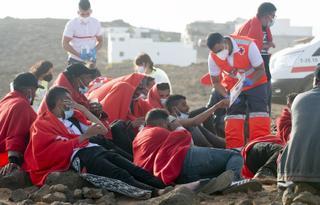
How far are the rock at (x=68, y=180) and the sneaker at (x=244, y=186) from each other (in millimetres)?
1303

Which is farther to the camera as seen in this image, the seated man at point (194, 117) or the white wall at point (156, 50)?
the white wall at point (156, 50)

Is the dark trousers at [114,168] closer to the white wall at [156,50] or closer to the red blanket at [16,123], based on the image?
the red blanket at [16,123]

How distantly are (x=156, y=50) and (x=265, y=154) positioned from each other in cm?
4455

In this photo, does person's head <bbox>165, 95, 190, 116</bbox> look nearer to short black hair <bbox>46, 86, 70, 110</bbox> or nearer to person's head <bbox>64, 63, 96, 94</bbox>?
person's head <bbox>64, 63, 96, 94</bbox>

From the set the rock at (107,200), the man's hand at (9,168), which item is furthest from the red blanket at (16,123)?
the rock at (107,200)

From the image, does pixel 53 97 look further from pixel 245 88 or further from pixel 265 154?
pixel 245 88

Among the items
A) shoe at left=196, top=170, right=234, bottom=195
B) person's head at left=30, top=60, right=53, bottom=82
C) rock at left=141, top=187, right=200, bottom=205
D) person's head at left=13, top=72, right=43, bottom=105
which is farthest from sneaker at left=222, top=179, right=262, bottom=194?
person's head at left=30, top=60, right=53, bottom=82

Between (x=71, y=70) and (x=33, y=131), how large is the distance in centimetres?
131

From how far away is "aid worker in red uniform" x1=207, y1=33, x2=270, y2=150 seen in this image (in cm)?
825

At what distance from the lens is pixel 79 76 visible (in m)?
7.91

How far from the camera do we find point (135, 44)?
5184 centimetres

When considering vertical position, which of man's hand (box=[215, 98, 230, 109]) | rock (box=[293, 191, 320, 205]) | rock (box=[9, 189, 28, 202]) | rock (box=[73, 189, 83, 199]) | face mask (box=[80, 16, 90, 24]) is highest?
face mask (box=[80, 16, 90, 24])

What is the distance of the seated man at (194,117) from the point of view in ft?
26.2

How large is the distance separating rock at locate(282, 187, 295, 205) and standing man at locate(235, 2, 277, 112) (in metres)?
3.76
